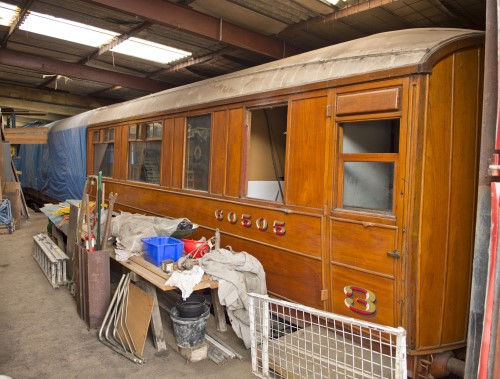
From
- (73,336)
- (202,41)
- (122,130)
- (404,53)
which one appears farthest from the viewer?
(122,130)

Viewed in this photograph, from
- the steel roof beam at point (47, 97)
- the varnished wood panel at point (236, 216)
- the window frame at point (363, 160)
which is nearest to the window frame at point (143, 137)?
the varnished wood panel at point (236, 216)

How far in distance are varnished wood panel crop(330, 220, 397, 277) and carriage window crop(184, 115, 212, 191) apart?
7.53ft

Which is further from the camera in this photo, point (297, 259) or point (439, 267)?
point (297, 259)

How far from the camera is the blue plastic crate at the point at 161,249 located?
405cm

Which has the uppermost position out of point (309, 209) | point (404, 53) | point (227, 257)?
point (404, 53)

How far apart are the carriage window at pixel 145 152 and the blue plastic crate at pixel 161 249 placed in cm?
223

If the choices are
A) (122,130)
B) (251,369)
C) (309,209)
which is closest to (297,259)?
(309,209)

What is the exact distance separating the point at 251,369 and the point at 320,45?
5.57 meters

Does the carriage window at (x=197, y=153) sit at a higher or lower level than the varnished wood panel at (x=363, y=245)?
higher

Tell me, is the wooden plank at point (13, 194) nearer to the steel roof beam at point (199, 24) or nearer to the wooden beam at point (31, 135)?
the wooden beam at point (31, 135)

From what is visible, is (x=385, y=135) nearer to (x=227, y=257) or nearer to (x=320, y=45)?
(x=227, y=257)

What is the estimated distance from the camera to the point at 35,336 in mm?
3893

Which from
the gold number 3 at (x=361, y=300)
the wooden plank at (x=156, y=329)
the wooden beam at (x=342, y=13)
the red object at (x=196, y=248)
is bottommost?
the wooden plank at (x=156, y=329)

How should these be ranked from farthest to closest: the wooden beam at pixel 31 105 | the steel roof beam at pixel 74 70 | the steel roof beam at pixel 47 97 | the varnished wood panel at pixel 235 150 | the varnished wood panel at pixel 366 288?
the wooden beam at pixel 31 105 → the steel roof beam at pixel 47 97 → the steel roof beam at pixel 74 70 → the varnished wood panel at pixel 235 150 → the varnished wood panel at pixel 366 288
